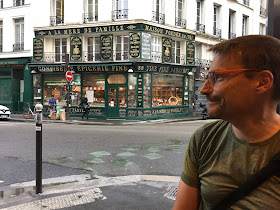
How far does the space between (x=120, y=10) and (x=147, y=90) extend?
558 centimetres

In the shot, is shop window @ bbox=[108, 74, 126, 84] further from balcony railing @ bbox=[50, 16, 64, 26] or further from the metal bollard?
the metal bollard

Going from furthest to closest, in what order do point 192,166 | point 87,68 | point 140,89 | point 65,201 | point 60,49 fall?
point 60,49, point 87,68, point 140,89, point 65,201, point 192,166

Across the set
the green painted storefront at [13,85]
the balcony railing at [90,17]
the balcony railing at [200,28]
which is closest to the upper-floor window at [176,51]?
the balcony railing at [200,28]

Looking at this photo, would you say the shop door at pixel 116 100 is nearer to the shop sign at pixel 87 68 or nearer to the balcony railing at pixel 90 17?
the shop sign at pixel 87 68

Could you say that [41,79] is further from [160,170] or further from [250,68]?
[250,68]

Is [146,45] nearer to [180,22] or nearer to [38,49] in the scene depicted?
[180,22]

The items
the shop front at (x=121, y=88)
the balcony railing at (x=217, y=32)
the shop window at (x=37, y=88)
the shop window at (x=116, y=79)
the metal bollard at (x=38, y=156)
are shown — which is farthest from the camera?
the balcony railing at (x=217, y=32)

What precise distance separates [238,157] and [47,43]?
2267 centimetres

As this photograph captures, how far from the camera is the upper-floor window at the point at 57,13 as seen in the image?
22312 millimetres

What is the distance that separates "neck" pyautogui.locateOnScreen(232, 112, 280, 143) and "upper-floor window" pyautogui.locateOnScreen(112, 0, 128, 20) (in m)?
19.7

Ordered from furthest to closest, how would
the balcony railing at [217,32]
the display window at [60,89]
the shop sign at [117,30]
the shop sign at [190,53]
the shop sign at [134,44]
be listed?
the balcony railing at [217,32] → the shop sign at [190,53] → the display window at [60,89] → the shop sign at [117,30] → the shop sign at [134,44]

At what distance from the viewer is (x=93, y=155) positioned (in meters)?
7.90

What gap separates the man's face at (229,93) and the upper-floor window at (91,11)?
2078 centimetres

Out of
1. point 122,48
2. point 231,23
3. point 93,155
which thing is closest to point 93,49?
point 122,48
